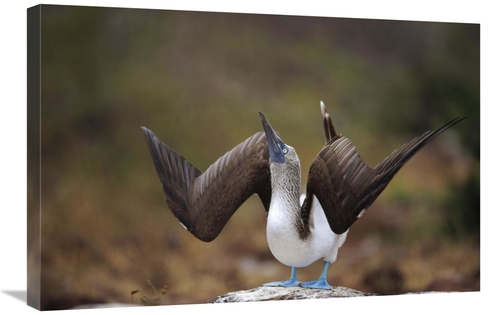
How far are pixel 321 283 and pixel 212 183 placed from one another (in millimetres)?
1189

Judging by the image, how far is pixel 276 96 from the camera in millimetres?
7465

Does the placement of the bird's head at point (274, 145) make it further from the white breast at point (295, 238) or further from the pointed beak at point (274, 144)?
the white breast at point (295, 238)

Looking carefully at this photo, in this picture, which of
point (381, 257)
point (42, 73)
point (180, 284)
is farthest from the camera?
point (381, 257)

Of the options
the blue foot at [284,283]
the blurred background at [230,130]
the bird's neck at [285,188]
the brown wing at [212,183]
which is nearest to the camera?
the blurred background at [230,130]

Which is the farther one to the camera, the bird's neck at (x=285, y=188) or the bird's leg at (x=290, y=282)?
the bird's leg at (x=290, y=282)

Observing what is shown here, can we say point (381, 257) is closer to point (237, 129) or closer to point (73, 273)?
point (237, 129)

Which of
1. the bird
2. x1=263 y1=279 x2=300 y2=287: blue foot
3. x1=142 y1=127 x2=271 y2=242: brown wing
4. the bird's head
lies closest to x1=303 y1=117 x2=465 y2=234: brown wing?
the bird

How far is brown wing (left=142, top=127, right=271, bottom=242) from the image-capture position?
714 cm

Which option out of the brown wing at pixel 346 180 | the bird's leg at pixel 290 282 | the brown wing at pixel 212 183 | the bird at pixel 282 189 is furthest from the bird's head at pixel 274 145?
the bird's leg at pixel 290 282

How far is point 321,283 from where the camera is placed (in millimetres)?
7500

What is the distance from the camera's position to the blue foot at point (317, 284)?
7.48 m

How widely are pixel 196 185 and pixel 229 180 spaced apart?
0.85 feet

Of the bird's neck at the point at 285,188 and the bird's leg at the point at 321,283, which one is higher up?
the bird's neck at the point at 285,188

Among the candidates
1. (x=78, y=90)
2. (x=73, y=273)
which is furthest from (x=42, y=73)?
(x=73, y=273)
